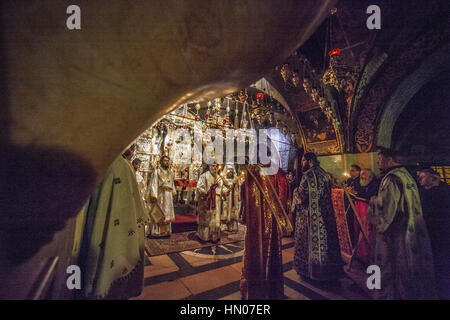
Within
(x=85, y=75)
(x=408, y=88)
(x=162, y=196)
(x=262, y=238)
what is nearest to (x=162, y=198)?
(x=162, y=196)

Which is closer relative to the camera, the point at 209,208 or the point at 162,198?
the point at 209,208

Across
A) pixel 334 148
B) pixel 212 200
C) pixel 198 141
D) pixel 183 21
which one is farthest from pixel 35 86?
pixel 198 141

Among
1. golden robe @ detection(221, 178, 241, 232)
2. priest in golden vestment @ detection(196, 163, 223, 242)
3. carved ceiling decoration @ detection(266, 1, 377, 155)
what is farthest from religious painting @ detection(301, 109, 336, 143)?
priest in golden vestment @ detection(196, 163, 223, 242)

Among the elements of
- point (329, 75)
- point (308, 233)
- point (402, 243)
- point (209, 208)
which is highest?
point (329, 75)

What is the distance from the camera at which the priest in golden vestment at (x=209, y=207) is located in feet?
14.6

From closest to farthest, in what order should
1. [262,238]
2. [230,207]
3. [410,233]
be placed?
1. [410,233]
2. [262,238]
3. [230,207]

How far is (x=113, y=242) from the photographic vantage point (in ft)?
4.95

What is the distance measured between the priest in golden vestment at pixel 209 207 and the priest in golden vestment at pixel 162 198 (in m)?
0.93

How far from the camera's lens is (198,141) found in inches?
364

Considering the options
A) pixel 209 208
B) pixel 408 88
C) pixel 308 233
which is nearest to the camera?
pixel 308 233

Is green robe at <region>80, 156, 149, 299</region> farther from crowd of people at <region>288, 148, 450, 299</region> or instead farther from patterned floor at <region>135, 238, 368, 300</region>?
crowd of people at <region>288, 148, 450, 299</region>

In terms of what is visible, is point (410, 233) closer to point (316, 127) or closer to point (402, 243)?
point (402, 243)

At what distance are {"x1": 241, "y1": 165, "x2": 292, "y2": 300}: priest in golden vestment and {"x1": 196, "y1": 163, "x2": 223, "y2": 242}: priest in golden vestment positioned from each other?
8.10ft

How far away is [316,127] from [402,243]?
148 inches
